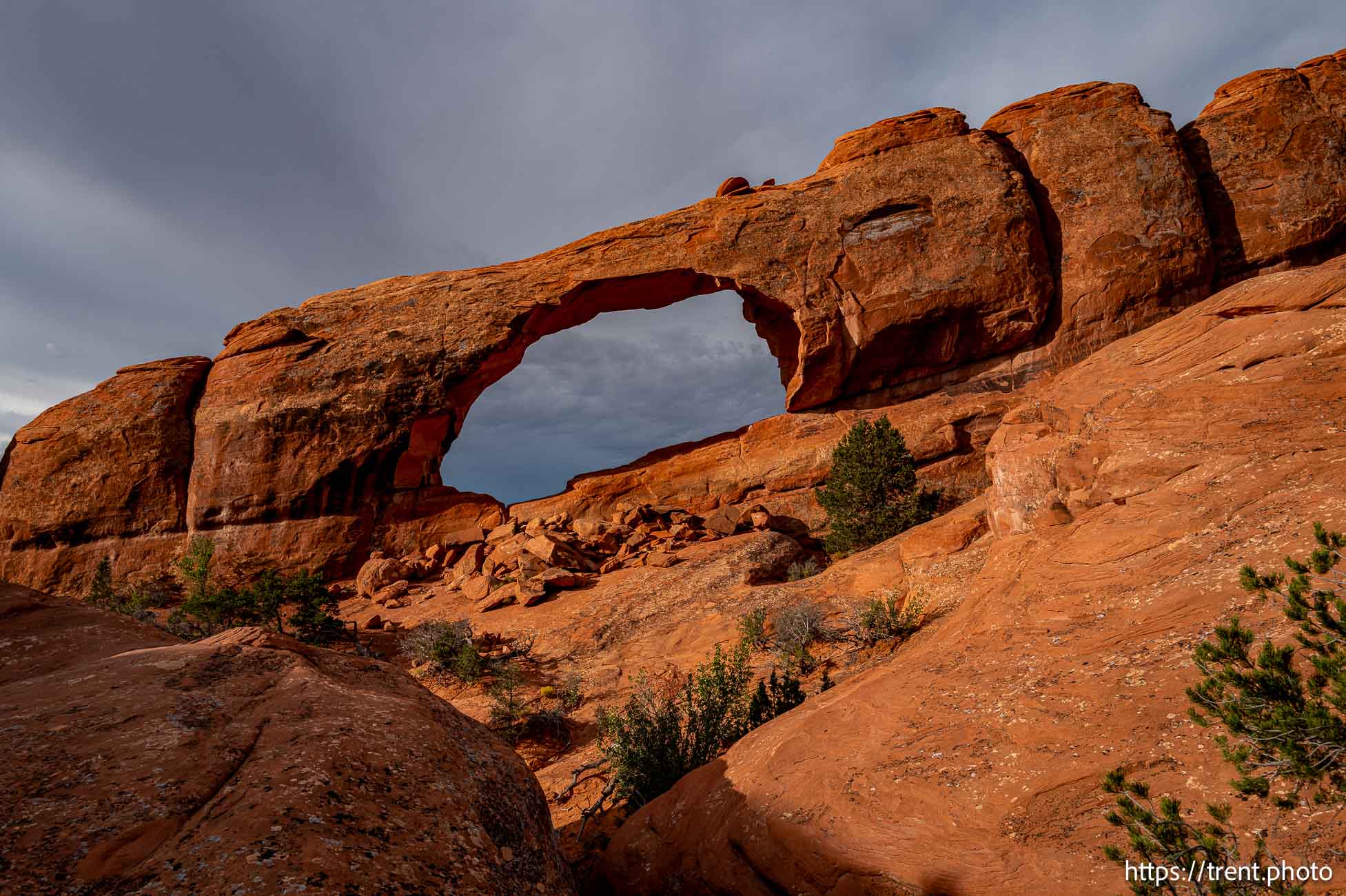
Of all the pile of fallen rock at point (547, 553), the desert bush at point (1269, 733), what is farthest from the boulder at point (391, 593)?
the desert bush at point (1269, 733)

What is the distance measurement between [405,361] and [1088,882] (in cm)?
2683

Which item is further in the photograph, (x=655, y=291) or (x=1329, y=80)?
(x=655, y=291)

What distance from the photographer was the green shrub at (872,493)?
1909 centimetres

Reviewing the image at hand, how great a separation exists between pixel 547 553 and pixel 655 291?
505 inches

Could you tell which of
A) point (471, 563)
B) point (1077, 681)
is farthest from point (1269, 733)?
point (471, 563)

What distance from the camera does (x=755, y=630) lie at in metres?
13.4

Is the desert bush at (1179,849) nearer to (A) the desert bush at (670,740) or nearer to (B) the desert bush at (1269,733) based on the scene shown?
(B) the desert bush at (1269,733)

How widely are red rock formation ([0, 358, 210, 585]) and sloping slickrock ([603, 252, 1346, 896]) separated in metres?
27.2

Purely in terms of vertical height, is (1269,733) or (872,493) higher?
(872,493)

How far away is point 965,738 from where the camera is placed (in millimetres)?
5250

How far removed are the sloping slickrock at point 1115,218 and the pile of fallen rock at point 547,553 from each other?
44.9 feet

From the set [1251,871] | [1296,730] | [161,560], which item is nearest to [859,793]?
[1251,871]

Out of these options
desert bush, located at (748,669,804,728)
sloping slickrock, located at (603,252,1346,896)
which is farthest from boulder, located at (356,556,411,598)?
sloping slickrock, located at (603,252,1346,896)

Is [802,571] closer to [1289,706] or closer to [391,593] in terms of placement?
[391,593]
